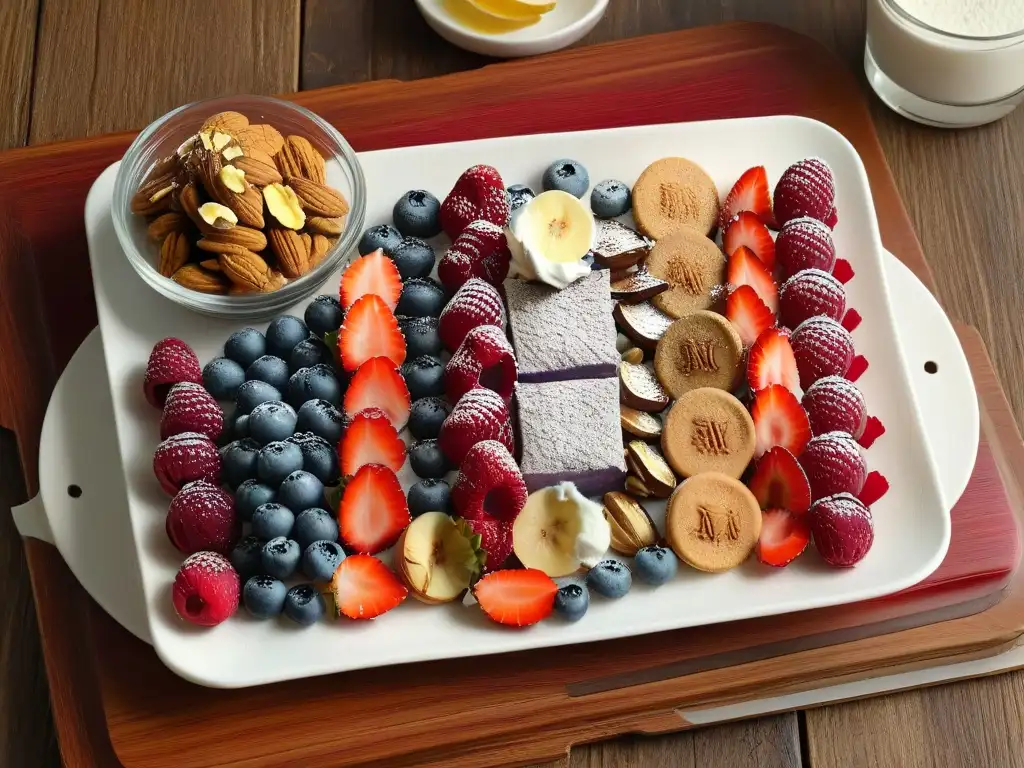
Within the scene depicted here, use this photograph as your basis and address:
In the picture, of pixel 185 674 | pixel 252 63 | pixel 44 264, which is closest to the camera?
pixel 185 674

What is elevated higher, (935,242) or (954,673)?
(935,242)

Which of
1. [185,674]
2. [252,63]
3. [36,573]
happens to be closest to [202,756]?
[185,674]

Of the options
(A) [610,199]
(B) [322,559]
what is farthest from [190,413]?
(A) [610,199]

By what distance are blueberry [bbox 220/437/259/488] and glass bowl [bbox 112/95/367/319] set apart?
0.75 feet

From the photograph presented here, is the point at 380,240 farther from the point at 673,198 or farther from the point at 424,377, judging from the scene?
the point at 673,198

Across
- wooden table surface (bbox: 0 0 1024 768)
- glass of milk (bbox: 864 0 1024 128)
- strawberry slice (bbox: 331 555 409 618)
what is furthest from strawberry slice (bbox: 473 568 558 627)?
glass of milk (bbox: 864 0 1024 128)

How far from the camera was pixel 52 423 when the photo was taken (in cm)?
190

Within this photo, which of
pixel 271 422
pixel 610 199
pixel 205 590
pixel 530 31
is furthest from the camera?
pixel 530 31

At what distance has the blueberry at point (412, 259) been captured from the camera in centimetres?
190

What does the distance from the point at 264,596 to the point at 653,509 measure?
57 cm

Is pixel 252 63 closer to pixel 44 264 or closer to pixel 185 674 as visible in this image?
pixel 44 264

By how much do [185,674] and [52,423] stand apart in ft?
1.66

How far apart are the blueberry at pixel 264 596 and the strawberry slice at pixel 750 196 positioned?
2.98ft

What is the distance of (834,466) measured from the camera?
1714mm
